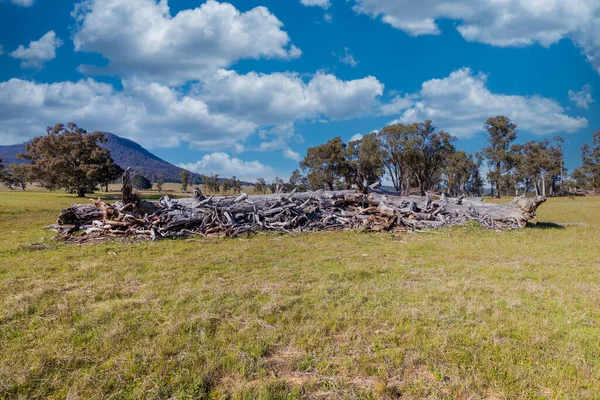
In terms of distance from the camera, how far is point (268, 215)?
1561 cm

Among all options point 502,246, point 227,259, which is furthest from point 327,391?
point 502,246

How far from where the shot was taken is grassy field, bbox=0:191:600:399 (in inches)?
126

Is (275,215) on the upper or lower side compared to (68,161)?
lower

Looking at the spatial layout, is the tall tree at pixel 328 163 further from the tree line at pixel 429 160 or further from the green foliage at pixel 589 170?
the green foliage at pixel 589 170

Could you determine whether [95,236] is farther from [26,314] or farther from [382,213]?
[382,213]

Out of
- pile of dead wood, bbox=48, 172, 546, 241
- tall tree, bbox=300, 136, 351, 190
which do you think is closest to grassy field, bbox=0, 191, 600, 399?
pile of dead wood, bbox=48, 172, 546, 241

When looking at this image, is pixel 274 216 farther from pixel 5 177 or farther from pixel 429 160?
pixel 5 177

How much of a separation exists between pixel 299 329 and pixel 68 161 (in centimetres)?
5415

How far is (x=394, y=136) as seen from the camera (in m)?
49.7

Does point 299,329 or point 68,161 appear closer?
point 299,329

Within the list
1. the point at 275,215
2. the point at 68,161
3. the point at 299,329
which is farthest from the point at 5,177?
the point at 299,329

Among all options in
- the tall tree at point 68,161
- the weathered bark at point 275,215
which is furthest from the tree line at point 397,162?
the weathered bark at point 275,215

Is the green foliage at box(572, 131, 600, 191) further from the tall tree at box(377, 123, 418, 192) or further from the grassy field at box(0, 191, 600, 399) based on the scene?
the grassy field at box(0, 191, 600, 399)

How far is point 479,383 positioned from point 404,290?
2.68m
